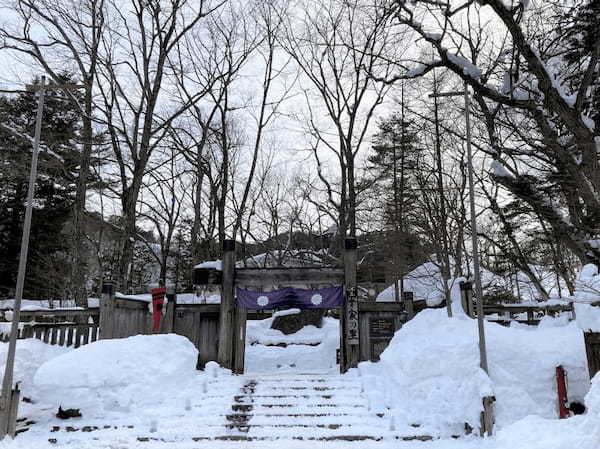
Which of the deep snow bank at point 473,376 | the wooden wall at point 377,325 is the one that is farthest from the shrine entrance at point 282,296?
the deep snow bank at point 473,376

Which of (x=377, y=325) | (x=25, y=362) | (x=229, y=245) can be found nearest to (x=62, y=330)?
(x=25, y=362)

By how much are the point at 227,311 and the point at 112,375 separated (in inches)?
198

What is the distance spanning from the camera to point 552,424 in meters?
5.70

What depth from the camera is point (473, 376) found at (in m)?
8.35

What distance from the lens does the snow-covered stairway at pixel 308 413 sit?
794 centimetres

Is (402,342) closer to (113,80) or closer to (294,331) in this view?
(294,331)

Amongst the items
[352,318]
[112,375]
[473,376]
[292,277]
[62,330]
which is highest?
[292,277]

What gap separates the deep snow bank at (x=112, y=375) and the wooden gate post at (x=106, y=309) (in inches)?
39.6

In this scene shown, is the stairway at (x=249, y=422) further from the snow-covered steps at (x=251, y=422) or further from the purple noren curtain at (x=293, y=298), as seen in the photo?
the purple noren curtain at (x=293, y=298)

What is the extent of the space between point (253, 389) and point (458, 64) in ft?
28.1

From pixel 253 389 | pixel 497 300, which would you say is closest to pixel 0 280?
pixel 253 389

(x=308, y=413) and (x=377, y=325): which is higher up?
(x=377, y=325)

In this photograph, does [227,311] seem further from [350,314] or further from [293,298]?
[350,314]

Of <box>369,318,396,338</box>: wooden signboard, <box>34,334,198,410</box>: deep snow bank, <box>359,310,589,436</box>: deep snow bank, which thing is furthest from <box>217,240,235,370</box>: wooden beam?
<box>359,310,589,436</box>: deep snow bank
